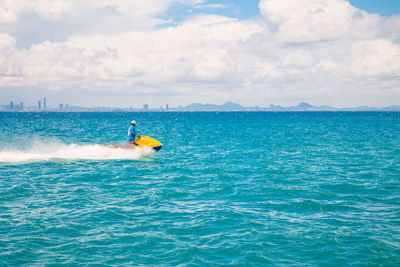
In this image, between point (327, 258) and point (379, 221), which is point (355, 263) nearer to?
point (327, 258)

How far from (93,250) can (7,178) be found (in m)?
11.6

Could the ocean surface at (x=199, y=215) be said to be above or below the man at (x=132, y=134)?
below

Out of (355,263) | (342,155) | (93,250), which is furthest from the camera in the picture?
(342,155)

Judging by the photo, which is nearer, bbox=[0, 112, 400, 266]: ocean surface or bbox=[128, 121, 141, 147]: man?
bbox=[0, 112, 400, 266]: ocean surface

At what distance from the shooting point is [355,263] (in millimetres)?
8312

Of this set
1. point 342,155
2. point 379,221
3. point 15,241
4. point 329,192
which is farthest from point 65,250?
point 342,155

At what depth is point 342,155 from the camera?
27.5 metres

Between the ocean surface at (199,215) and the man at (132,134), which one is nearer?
the ocean surface at (199,215)

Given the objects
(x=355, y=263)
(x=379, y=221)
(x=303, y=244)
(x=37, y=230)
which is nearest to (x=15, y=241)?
(x=37, y=230)

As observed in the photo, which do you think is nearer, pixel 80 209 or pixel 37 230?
pixel 37 230

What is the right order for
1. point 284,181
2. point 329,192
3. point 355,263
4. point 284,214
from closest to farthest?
point 355,263, point 284,214, point 329,192, point 284,181

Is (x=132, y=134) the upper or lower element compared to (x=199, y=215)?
upper

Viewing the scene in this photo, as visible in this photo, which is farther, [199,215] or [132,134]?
[132,134]

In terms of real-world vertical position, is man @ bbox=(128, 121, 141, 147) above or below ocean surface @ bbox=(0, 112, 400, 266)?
above
